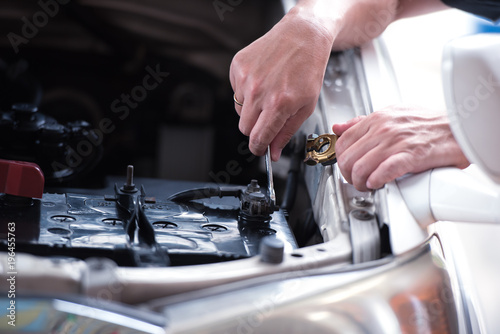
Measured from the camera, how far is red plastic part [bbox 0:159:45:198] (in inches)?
29.9

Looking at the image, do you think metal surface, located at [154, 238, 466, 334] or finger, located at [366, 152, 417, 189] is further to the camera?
finger, located at [366, 152, 417, 189]

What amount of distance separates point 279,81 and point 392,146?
0.71 feet

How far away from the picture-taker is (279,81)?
89 cm

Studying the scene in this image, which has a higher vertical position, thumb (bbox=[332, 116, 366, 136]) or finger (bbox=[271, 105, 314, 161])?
finger (bbox=[271, 105, 314, 161])

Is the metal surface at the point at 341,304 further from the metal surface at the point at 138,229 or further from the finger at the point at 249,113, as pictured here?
the finger at the point at 249,113

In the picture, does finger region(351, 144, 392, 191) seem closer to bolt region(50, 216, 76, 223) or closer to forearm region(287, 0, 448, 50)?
forearm region(287, 0, 448, 50)

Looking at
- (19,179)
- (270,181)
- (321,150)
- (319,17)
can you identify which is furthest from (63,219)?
(319,17)

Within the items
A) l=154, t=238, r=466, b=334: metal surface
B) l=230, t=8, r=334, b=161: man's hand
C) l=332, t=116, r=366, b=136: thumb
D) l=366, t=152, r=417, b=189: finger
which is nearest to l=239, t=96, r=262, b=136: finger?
l=230, t=8, r=334, b=161: man's hand

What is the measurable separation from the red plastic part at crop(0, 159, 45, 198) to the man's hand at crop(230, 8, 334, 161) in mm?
336

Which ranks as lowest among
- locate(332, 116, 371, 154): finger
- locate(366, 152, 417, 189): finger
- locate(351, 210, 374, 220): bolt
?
locate(351, 210, 374, 220): bolt

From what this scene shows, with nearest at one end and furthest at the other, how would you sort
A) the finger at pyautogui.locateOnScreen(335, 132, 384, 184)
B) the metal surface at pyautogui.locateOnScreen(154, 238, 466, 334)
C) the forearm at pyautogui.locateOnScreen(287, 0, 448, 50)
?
the metal surface at pyautogui.locateOnScreen(154, 238, 466, 334) → the finger at pyautogui.locateOnScreen(335, 132, 384, 184) → the forearm at pyautogui.locateOnScreen(287, 0, 448, 50)

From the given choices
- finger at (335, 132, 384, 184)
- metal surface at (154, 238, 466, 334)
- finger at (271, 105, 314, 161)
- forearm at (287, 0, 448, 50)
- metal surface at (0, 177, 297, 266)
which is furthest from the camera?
forearm at (287, 0, 448, 50)

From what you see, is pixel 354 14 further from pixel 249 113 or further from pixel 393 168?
pixel 393 168

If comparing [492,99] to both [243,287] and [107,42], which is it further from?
[107,42]
